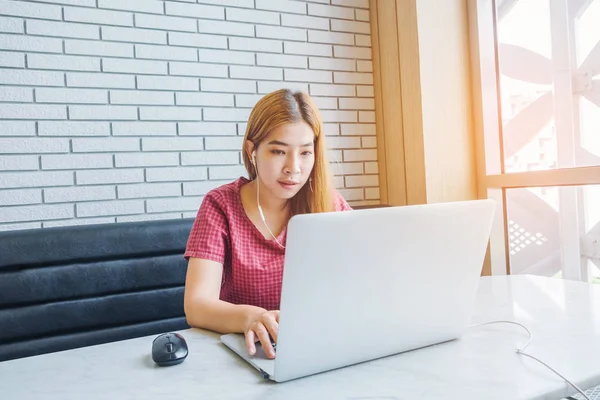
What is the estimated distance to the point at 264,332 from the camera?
2.91ft

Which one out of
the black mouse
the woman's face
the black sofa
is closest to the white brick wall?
the black sofa

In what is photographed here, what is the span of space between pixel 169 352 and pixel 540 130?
6.34 ft

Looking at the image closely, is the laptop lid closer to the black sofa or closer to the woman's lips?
the woman's lips

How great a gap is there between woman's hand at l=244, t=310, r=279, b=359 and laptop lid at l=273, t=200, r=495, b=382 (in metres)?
0.10

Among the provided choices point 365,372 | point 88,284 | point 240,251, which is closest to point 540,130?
point 240,251

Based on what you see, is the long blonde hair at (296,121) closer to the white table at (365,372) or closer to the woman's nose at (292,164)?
the woman's nose at (292,164)

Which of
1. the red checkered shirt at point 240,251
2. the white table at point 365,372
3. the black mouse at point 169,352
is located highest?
the red checkered shirt at point 240,251

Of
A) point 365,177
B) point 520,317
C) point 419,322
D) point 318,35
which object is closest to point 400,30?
point 318,35

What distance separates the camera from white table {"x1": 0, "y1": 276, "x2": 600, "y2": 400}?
74cm

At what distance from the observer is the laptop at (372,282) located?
72cm

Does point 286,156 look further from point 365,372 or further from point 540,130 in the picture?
point 540,130

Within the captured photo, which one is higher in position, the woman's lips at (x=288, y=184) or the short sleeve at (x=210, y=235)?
the woman's lips at (x=288, y=184)

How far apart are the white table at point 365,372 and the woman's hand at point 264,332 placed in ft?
0.12

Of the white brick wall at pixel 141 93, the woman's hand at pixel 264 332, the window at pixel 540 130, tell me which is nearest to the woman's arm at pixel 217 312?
the woman's hand at pixel 264 332
